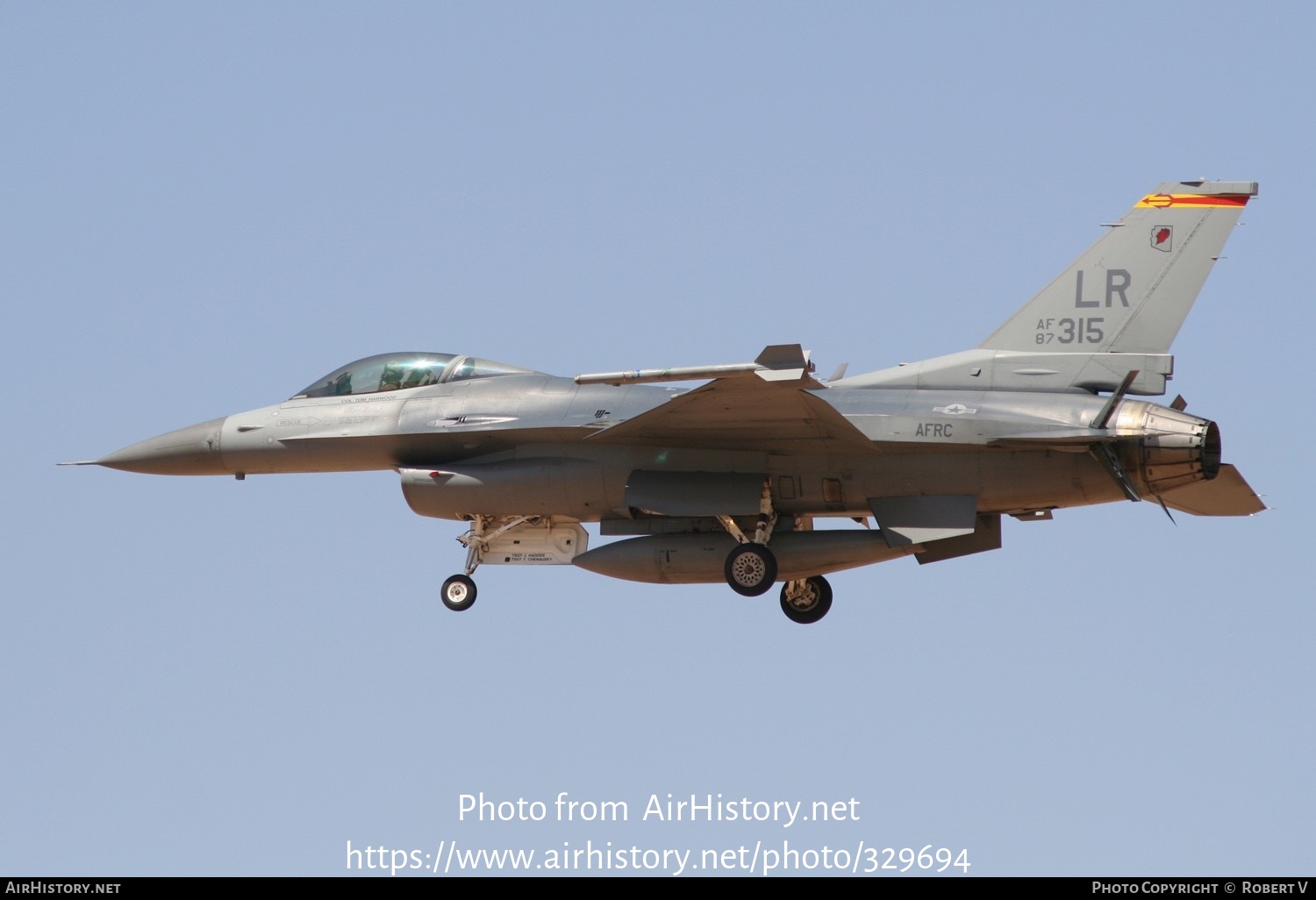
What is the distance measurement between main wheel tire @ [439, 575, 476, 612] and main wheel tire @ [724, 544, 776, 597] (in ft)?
10.2

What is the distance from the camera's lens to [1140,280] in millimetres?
21547

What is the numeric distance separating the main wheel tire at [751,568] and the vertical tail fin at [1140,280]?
10.7ft

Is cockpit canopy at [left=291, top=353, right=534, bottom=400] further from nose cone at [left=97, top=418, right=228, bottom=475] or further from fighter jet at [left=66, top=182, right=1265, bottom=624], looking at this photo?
nose cone at [left=97, top=418, right=228, bottom=475]

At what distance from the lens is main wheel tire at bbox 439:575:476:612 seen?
2297 cm

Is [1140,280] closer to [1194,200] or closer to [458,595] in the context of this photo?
[1194,200]

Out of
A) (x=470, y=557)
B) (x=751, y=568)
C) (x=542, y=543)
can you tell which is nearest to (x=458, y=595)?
(x=470, y=557)

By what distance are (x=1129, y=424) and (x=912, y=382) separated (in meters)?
2.64

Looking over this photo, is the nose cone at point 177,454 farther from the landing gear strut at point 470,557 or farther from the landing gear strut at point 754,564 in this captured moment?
the landing gear strut at point 754,564

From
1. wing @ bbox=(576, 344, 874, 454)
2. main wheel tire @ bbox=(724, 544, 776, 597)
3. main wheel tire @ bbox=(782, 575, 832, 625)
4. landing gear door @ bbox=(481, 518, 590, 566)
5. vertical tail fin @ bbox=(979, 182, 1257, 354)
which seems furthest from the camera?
main wheel tire @ bbox=(782, 575, 832, 625)

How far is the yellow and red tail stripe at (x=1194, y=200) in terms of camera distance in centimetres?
2159

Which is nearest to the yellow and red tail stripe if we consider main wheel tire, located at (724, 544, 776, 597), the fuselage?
the fuselage

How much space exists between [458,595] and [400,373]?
8.58 feet

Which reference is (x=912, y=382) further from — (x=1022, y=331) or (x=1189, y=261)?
(x=1189, y=261)
